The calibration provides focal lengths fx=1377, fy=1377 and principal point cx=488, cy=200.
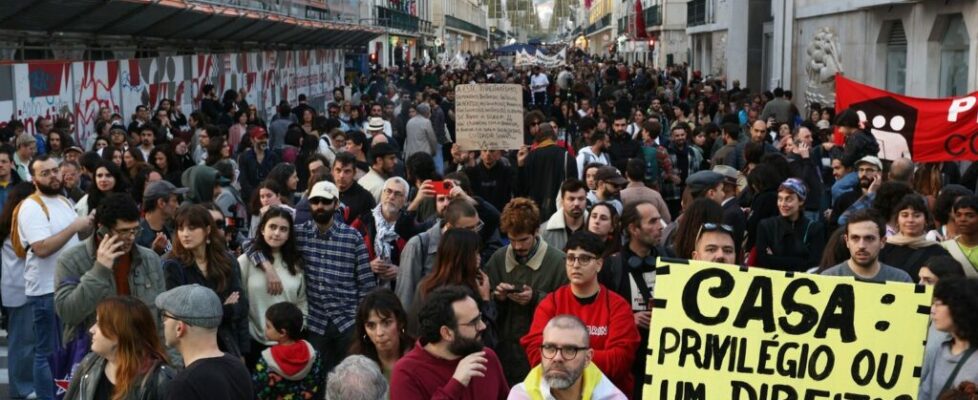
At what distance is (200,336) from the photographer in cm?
526

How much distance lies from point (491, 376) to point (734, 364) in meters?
0.95

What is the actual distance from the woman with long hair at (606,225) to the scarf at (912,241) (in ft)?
5.04

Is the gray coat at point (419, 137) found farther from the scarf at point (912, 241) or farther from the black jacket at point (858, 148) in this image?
the scarf at point (912, 241)

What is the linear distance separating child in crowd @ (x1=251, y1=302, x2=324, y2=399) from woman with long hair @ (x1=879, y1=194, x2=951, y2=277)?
3.26 meters

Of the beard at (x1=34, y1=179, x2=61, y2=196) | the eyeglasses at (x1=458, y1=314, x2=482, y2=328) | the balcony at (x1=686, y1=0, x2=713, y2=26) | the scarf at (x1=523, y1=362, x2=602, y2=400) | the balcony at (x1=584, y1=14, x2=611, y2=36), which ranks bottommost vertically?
the scarf at (x1=523, y1=362, x2=602, y2=400)

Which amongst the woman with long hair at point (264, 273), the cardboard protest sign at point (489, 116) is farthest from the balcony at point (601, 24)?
the woman with long hair at point (264, 273)

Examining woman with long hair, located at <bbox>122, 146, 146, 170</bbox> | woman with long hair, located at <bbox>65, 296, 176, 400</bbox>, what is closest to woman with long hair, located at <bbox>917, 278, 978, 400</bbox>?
woman with long hair, located at <bbox>65, 296, 176, 400</bbox>

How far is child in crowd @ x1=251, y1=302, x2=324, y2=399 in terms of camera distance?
6340 millimetres

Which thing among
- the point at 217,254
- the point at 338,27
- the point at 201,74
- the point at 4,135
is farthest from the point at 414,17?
the point at 217,254

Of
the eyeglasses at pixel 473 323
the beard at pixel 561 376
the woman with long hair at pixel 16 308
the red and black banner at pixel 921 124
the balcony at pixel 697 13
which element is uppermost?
the balcony at pixel 697 13

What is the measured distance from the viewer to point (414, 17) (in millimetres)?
85000

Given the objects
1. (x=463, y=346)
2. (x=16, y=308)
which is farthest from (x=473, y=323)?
(x=16, y=308)

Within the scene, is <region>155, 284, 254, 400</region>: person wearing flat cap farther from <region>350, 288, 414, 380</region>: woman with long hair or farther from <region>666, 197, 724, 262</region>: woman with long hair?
<region>666, 197, 724, 262</region>: woman with long hair

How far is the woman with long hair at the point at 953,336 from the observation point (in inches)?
220
